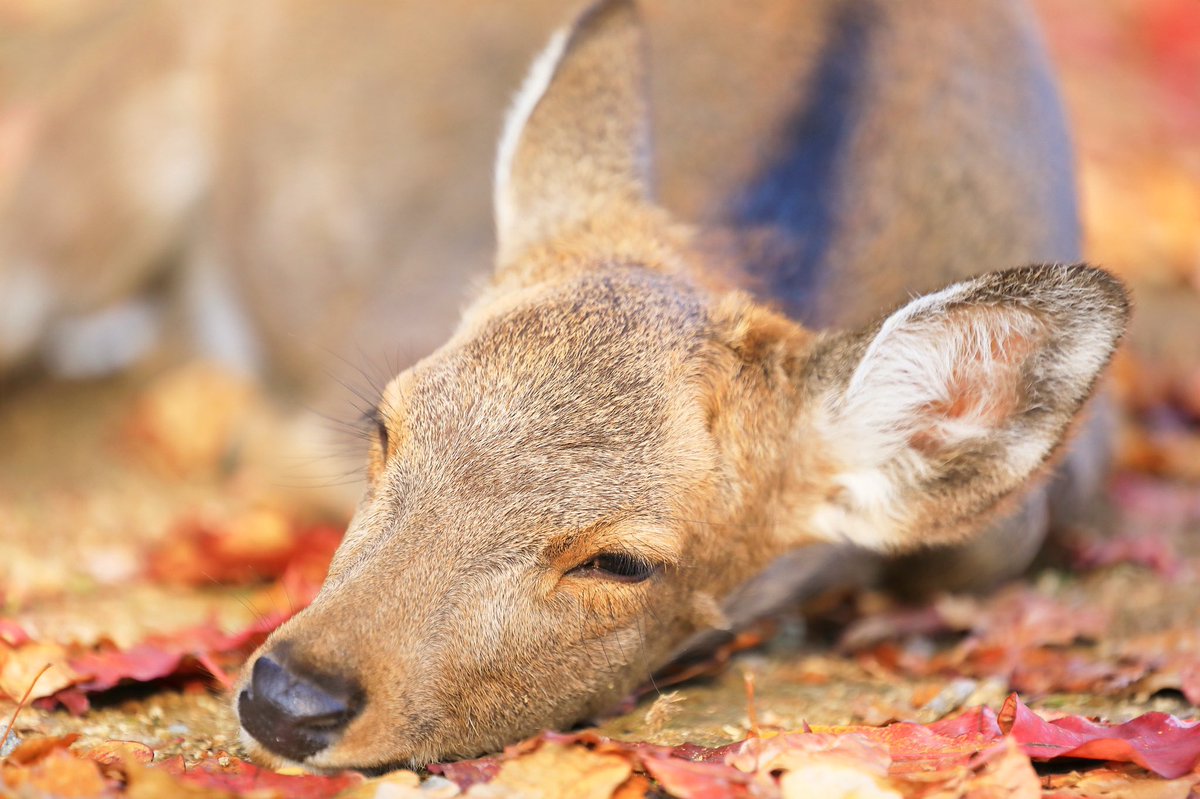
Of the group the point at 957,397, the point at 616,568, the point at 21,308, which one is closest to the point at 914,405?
the point at 957,397

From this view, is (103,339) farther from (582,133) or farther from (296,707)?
(296,707)

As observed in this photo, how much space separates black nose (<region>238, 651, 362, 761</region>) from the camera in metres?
2.83

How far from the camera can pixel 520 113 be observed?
4.48 metres

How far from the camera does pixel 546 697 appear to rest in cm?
330

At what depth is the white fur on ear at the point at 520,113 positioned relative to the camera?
14.5ft

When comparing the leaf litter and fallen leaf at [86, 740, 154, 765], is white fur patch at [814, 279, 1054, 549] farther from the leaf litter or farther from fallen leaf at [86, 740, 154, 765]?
fallen leaf at [86, 740, 154, 765]

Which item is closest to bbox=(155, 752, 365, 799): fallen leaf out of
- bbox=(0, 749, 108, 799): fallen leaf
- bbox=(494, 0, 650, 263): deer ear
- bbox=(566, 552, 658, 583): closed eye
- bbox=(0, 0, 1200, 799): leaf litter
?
bbox=(0, 0, 1200, 799): leaf litter

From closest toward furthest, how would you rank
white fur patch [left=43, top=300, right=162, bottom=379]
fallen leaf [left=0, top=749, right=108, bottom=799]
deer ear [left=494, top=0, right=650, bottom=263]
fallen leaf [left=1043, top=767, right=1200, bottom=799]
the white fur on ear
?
1. fallen leaf [left=0, top=749, right=108, bottom=799]
2. fallen leaf [left=1043, top=767, right=1200, bottom=799]
3. deer ear [left=494, top=0, right=650, bottom=263]
4. the white fur on ear
5. white fur patch [left=43, top=300, right=162, bottom=379]

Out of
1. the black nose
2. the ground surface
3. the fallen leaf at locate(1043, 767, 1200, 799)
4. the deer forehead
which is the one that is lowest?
the ground surface

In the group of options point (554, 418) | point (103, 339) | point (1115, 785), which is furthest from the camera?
point (103, 339)

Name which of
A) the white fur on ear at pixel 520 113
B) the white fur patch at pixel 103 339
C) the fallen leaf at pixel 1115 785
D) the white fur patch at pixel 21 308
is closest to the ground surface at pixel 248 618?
the fallen leaf at pixel 1115 785

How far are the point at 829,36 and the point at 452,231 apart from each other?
1844 millimetres

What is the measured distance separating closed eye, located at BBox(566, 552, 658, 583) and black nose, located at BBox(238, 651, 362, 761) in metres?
0.66

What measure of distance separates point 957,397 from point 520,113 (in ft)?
5.81
